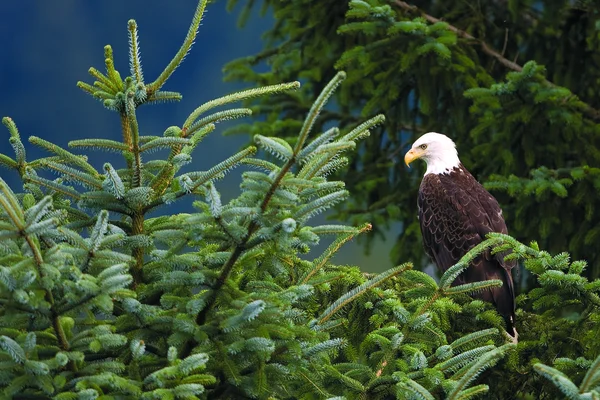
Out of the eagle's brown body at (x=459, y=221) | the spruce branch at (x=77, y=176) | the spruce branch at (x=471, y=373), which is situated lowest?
the eagle's brown body at (x=459, y=221)

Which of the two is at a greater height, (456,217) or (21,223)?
(21,223)

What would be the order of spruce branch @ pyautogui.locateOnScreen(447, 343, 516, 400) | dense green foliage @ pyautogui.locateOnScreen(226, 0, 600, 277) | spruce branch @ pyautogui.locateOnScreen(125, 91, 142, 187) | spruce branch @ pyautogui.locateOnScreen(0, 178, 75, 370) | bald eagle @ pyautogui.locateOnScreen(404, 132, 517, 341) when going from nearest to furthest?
spruce branch @ pyautogui.locateOnScreen(0, 178, 75, 370) → spruce branch @ pyautogui.locateOnScreen(447, 343, 516, 400) → spruce branch @ pyautogui.locateOnScreen(125, 91, 142, 187) → bald eagle @ pyautogui.locateOnScreen(404, 132, 517, 341) → dense green foliage @ pyautogui.locateOnScreen(226, 0, 600, 277)

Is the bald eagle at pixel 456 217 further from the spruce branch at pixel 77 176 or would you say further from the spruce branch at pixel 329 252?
the spruce branch at pixel 77 176

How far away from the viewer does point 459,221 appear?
5.83 metres

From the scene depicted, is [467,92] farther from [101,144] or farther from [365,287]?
[101,144]

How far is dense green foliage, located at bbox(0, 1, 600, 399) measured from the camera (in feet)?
8.27

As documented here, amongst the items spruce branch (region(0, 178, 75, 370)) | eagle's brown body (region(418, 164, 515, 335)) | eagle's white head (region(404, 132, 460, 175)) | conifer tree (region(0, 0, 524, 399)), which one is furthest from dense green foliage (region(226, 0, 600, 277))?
spruce branch (region(0, 178, 75, 370))

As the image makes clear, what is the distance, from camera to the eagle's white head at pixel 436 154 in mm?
6316

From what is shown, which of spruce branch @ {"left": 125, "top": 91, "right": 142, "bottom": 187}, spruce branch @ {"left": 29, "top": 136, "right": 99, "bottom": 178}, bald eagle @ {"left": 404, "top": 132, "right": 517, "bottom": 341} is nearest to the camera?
spruce branch @ {"left": 125, "top": 91, "right": 142, "bottom": 187}

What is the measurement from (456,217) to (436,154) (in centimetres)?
69

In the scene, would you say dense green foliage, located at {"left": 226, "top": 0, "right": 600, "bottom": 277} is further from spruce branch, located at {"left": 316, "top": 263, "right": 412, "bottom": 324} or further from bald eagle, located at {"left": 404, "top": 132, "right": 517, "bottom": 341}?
spruce branch, located at {"left": 316, "top": 263, "right": 412, "bottom": 324}

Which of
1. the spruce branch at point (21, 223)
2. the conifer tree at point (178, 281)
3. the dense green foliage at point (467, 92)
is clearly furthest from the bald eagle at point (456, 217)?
the spruce branch at point (21, 223)

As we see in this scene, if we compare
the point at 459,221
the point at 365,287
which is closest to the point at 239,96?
the point at 365,287

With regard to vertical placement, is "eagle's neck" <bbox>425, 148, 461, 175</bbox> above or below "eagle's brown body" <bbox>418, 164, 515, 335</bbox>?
above
